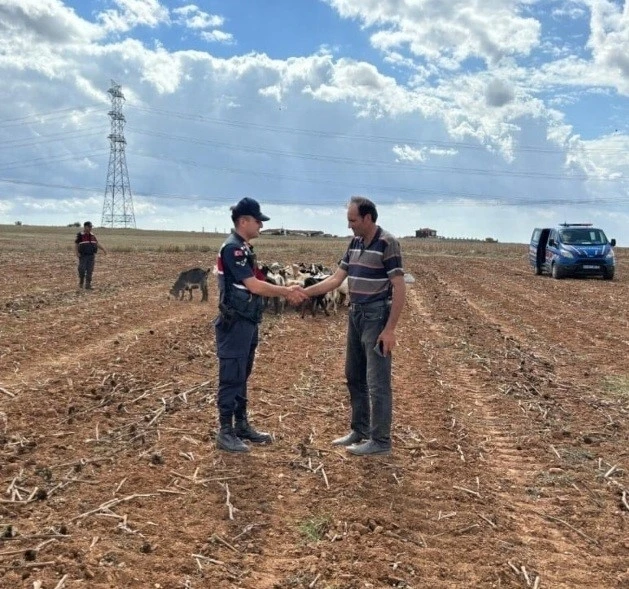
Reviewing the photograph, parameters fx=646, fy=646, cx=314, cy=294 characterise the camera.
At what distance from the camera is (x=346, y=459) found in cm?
518

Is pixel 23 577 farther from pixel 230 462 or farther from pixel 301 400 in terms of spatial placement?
pixel 301 400

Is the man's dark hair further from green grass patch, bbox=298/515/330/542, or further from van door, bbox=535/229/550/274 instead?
van door, bbox=535/229/550/274

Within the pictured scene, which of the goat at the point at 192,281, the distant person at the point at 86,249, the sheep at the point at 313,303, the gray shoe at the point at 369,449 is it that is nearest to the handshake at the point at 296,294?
the gray shoe at the point at 369,449

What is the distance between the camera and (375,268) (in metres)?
5.14

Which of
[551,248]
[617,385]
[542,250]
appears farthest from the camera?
[542,250]

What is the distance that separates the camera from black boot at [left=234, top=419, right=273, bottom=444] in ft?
18.2

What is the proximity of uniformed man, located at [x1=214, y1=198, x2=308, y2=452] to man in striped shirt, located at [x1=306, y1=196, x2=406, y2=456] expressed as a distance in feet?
2.47

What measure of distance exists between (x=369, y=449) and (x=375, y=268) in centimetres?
147

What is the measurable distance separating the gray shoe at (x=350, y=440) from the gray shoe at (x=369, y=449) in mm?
165

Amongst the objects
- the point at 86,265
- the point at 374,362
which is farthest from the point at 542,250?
the point at 374,362

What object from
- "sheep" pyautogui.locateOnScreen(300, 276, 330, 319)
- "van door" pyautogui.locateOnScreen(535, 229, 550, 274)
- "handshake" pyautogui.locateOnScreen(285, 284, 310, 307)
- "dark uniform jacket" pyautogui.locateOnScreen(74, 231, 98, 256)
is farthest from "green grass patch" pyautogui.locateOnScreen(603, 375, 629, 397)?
"van door" pyautogui.locateOnScreen(535, 229, 550, 274)

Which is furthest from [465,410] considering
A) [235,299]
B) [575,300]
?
[575,300]

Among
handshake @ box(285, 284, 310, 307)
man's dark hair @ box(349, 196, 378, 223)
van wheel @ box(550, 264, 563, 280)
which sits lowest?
van wheel @ box(550, 264, 563, 280)

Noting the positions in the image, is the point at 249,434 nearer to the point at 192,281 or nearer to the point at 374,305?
the point at 374,305
